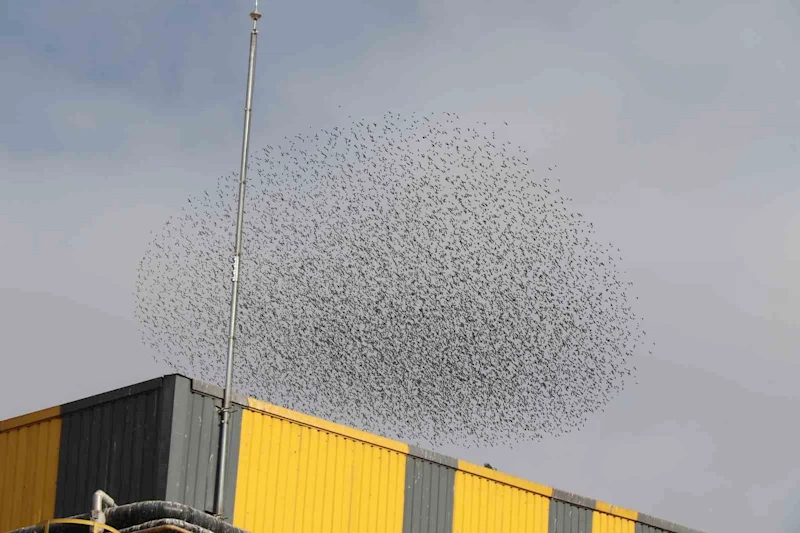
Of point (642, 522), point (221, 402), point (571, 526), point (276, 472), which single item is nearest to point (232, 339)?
point (221, 402)

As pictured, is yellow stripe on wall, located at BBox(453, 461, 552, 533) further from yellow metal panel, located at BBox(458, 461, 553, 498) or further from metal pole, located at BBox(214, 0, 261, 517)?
metal pole, located at BBox(214, 0, 261, 517)

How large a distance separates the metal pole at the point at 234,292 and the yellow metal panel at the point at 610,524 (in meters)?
11.3

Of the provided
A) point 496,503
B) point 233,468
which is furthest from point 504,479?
point 233,468

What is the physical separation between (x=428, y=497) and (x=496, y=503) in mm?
2139

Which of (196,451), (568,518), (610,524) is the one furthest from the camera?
(610,524)

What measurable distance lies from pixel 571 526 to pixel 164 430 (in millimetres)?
11530

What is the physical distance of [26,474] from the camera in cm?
2272

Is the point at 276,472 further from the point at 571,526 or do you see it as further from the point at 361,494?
the point at 571,526

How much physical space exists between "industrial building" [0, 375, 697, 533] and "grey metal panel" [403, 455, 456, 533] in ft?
0.07

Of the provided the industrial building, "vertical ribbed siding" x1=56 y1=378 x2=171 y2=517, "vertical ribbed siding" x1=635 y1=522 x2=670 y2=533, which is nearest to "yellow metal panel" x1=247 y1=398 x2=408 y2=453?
the industrial building

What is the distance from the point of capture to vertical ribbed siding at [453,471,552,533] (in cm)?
2569

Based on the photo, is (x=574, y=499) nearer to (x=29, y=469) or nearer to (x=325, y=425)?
(x=325, y=425)

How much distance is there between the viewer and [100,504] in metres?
19.7

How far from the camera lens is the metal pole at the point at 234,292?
2072cm
